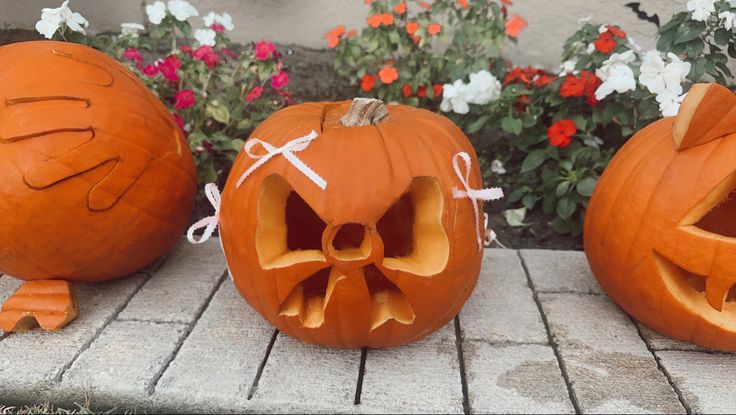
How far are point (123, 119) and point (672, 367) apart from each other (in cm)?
181

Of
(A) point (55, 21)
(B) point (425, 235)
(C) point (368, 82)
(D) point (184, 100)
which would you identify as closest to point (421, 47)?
(C) point (368, 82)

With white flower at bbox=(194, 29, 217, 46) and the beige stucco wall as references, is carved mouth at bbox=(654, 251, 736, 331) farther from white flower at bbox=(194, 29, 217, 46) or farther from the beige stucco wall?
white flower at bbox=(194, 29, 217, 46)

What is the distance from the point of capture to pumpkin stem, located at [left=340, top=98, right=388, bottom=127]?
1663 mm

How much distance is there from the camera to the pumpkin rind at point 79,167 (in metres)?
1.78

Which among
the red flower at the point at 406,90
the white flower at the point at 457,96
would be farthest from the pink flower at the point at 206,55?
the white flower at the point at 457,96

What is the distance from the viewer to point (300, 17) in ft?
10.4

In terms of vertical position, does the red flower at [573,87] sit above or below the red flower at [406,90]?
above

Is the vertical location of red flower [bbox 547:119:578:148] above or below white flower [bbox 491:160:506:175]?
above

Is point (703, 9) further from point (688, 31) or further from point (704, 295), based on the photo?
point (704, 295)

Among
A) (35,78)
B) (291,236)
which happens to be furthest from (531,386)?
(35,78)

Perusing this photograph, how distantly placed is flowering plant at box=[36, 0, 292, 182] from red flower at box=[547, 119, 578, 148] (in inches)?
44.7

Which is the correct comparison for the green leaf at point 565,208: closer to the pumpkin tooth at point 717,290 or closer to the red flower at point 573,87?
the red flower at point 573,87

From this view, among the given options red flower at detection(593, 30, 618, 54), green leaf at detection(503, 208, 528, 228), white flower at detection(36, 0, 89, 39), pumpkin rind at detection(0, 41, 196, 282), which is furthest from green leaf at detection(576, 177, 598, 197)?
white flower at detection(36, 0, 89, 39)

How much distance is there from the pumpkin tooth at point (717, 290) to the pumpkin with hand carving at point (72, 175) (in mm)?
1671
